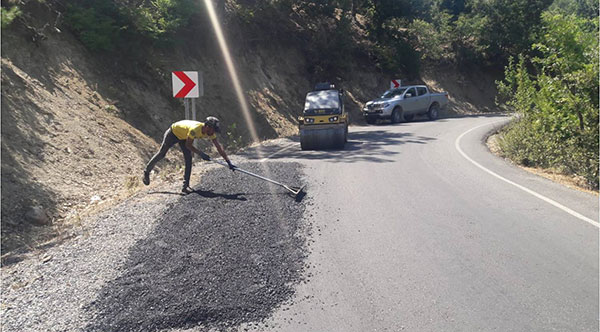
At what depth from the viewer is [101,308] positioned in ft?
14.0

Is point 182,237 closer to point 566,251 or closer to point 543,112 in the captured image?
point 566,251

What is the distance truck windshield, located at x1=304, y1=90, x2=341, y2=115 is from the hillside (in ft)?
9.54

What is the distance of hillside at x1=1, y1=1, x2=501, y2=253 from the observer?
26.7ft

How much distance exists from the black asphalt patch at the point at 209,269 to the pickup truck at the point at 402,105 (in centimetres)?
1785

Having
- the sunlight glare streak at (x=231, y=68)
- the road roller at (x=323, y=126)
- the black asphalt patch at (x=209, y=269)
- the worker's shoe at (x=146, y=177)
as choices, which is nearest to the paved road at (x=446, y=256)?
the black asphalt patch at (x=209, y=269)

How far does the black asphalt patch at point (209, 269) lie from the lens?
13.5 feet

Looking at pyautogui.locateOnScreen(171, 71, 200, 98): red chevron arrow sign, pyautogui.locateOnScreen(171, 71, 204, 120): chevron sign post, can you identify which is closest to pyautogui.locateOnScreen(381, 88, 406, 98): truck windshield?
pyautogui.locateOnScreen(171, 71, 204, 120): chevron sign post

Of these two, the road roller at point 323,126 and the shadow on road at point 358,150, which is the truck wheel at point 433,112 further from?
the road roller at point 323,126

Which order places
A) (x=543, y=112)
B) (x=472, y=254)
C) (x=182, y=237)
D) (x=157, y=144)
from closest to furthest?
1. (x=472, y=254)
2. (x=182, y=237)
3. (x=543, y=112)
4. (x=157, y=144)

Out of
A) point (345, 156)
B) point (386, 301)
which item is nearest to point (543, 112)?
point (345, 156)

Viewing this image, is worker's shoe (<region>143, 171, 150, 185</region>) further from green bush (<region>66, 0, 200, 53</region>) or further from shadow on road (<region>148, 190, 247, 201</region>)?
green bush (<region>66, 0, 200, 53</region>)

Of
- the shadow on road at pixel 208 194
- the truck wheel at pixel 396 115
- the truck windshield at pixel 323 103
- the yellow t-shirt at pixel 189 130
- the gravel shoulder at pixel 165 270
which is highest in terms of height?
the truck windshield at pixel 323 103

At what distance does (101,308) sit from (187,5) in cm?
1531

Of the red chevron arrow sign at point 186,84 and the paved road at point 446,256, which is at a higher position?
the red chevron arrow sign at point 186,84
